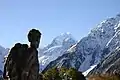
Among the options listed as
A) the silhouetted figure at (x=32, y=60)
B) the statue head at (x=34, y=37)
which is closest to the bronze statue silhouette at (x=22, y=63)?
the silhouetted figure at (x=32, y=60)

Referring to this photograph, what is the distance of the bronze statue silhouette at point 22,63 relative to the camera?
837 inches

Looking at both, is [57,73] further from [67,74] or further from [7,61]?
[7,61]

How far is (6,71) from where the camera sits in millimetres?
21750

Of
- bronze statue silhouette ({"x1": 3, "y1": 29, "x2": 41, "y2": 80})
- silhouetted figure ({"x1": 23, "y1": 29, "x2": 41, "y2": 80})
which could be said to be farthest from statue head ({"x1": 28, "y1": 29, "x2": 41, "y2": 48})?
bronze statue silhouette ({"x1": 3, "y1": 29, "x2": 41, "y2": 80})

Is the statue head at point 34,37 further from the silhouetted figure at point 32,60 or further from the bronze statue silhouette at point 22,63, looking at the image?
the bronze statue silhouette at point 22,63

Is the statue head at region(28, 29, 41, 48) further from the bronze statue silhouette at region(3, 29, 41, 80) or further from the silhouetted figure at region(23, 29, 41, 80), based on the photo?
the bronze statue silhouette at region(3, 29, 41, 80)

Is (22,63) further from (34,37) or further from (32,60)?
(34,37)

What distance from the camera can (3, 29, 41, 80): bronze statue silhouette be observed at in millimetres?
21250

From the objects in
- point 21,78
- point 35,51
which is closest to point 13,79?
point 21,78

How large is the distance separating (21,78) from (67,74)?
70414mm

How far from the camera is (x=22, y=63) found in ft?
70.0

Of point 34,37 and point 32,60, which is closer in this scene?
point 32,60

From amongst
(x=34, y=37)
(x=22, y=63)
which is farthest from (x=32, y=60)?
(x=34, y=37)

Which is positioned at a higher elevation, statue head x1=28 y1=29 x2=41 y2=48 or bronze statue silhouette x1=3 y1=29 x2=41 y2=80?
statue head x1=28 y1=29 x2=41 y2=48
